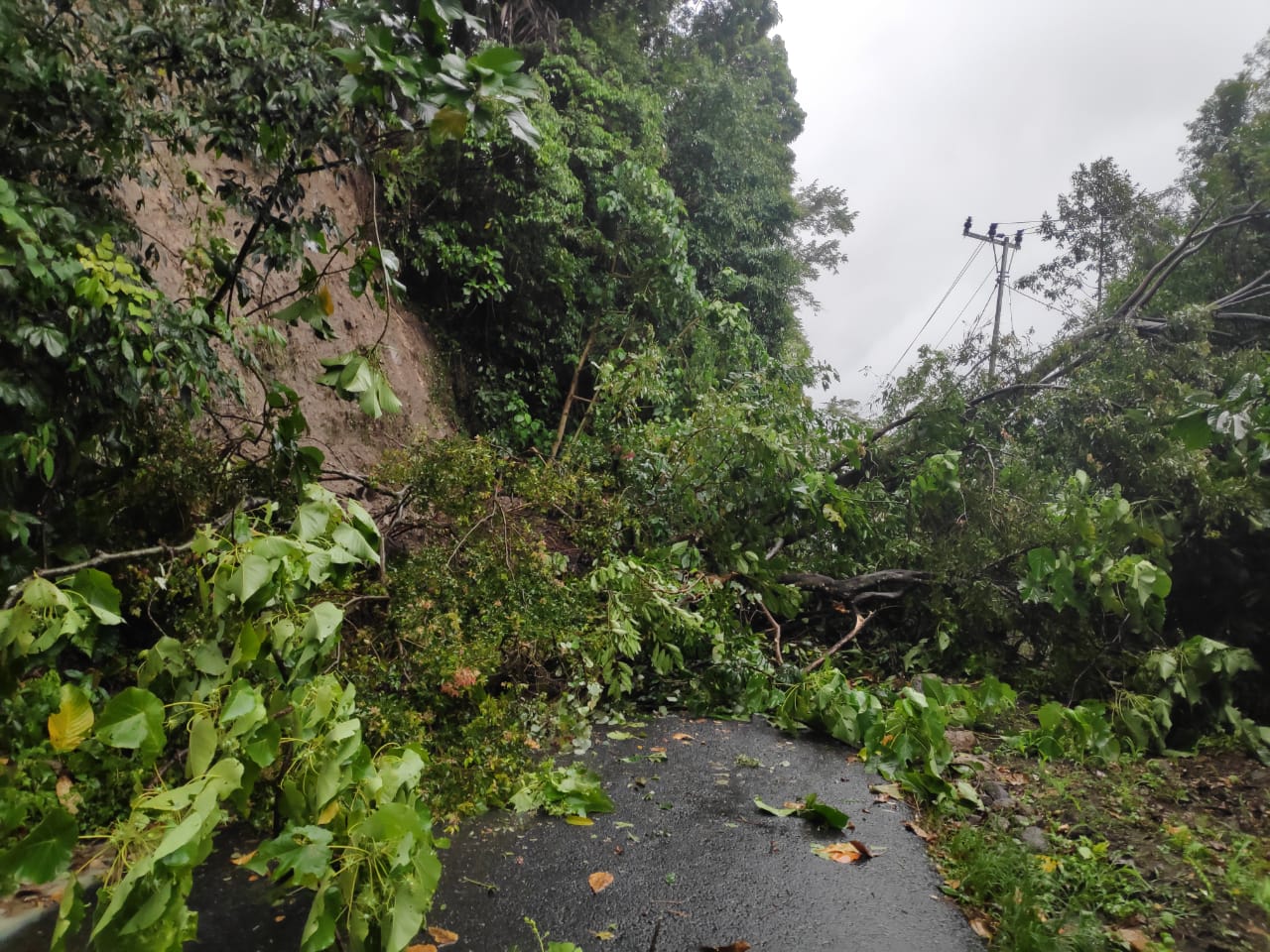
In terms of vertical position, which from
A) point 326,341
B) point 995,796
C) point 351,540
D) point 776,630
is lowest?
point 995,796

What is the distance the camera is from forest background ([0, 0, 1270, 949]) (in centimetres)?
152

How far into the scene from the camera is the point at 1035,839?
255cm

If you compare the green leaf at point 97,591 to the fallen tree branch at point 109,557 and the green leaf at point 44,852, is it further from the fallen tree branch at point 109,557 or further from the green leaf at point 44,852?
the green leaf at point 44,852

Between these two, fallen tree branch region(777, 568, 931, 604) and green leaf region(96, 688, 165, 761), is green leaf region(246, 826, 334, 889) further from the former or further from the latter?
fallen tree branch region(777, 568, 931, 604)

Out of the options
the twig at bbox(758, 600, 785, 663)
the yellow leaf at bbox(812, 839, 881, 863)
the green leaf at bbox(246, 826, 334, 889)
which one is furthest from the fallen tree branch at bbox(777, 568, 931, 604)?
the green leaf at bbox(246, 826, 334, 889)

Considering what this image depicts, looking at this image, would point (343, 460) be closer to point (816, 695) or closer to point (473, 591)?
point (473, 591)

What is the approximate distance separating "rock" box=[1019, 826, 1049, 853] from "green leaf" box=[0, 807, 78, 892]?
2654mm

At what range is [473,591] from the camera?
3598 millimetres

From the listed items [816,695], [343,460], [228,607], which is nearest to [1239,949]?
[816,695]

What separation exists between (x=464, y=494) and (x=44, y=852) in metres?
2.82

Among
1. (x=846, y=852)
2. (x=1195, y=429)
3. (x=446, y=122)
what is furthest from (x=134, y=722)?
(x=1195, y=429)

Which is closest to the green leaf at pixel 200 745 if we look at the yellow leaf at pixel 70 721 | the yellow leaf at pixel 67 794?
the yellow leaf at pixel 70 721

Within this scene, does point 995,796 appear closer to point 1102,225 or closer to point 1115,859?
point 1115,859

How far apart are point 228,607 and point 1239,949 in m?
2.65
